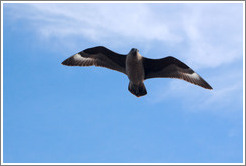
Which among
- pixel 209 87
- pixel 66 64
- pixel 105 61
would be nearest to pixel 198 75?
pixel 209 87

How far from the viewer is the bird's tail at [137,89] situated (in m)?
7.35

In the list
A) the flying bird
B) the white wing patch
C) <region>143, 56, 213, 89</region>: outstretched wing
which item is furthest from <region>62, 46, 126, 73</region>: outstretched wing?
the white wing patch

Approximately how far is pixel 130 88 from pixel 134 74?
40 cm

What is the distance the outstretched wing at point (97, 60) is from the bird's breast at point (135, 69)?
1.56ft

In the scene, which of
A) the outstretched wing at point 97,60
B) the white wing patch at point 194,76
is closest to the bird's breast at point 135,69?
the outstretched wing at point 97,60

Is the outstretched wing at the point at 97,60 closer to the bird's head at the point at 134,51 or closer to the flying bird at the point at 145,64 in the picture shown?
the flying bird at the point at 145,64

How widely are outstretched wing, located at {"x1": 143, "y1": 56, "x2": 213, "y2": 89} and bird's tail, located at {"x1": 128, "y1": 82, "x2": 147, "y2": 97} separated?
43 cm

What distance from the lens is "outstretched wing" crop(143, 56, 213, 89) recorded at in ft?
24.9

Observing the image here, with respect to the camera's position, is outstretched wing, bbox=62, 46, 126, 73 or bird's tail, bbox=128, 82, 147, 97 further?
outstretched wing, bbox=62, 46, 126, 73

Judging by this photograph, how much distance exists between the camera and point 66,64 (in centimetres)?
777

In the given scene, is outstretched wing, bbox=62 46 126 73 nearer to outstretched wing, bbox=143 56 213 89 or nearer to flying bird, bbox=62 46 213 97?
flying bird, bbox=62 46 213 97

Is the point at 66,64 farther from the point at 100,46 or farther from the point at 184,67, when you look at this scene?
the point at 184,67

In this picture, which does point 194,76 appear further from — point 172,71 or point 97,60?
point 97,60

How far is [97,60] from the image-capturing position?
305 inches
